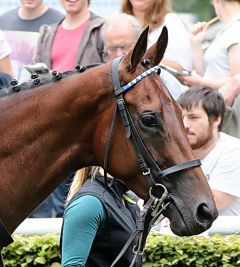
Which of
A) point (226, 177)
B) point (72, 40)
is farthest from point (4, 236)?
point (72, 40)

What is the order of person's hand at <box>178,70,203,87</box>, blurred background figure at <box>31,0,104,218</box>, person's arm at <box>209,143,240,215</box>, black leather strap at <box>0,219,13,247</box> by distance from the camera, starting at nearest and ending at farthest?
black leather strap at <box>0,219,13,247</box> < person's arm at <box>209,143,240,215</box> < person's hand at <box>178,70,203,87</box> < blurred background figure at <box>31,0,104,218</box>

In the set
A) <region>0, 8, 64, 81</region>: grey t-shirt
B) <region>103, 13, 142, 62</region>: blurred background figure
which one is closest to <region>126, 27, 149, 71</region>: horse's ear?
<region>103, 13, 142, 62</region>: blurred background figure

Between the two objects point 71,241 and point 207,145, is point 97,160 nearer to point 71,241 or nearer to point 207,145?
point 71,241

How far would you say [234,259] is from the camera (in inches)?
231

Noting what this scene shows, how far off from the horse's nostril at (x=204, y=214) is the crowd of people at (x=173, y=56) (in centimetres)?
175

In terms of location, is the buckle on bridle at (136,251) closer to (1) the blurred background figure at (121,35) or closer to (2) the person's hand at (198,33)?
(1) the blurred background figure at (121,35)

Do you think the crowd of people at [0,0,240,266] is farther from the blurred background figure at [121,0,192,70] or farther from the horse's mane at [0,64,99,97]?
the horse's mane at [0,64,99,97]

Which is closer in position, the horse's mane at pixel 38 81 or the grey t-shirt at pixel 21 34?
the horse's mane at pixel 38 81

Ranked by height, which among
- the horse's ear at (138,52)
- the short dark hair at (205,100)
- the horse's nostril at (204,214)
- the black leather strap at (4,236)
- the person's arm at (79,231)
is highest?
the horse's ear at (138,52)

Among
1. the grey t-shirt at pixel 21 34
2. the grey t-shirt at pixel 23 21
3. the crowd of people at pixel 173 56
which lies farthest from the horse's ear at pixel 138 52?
the grey t-shirt at pixel 23 21

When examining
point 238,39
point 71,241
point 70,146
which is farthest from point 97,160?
point 238,39

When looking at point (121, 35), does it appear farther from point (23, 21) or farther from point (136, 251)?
point (136, 251)

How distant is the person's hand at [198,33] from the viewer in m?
7.48

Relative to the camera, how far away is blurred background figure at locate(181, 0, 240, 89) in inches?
278
